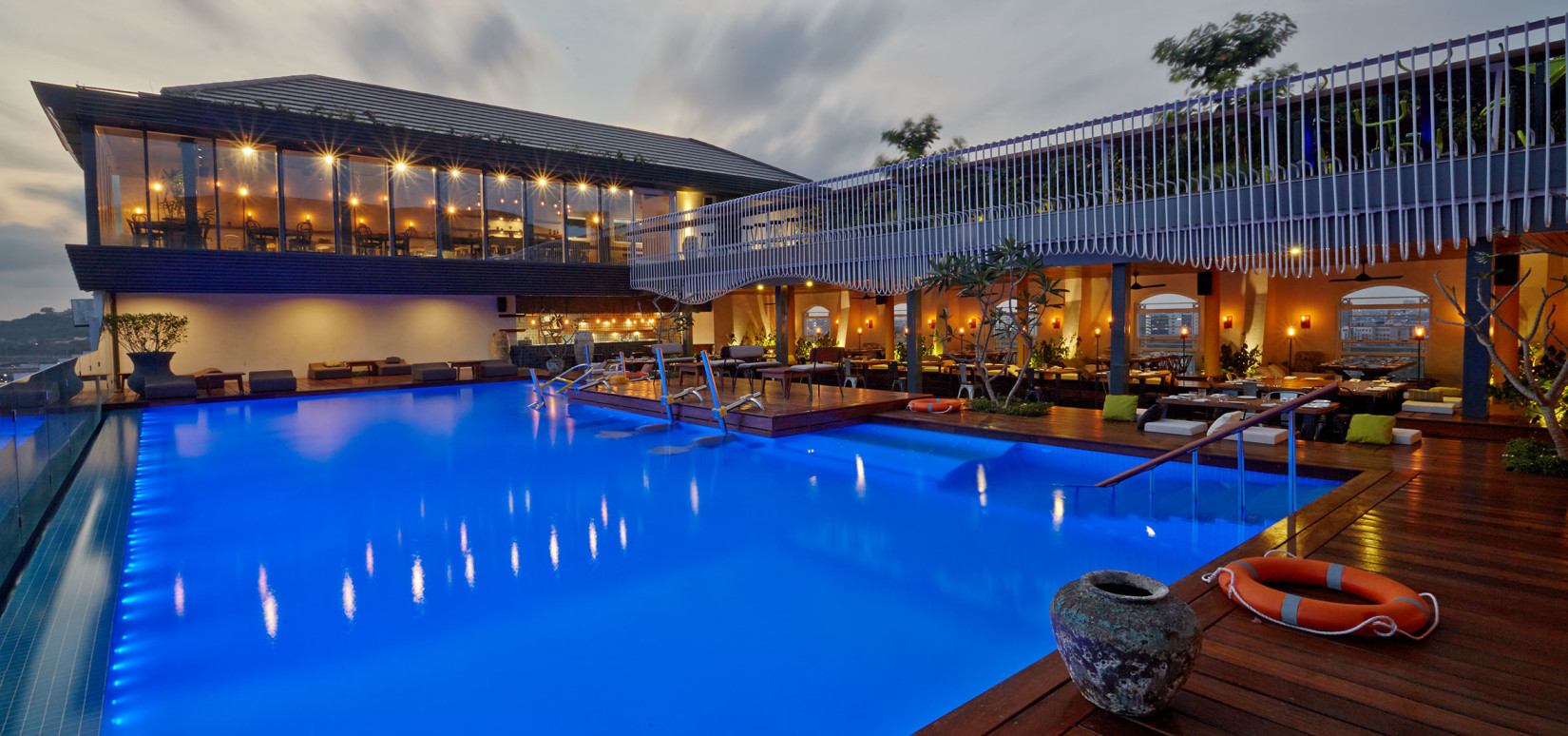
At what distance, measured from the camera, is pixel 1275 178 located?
8.62 meters

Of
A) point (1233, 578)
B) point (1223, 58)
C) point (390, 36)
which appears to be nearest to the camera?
point (1233, 578)

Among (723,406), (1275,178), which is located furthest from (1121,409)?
(723,406)

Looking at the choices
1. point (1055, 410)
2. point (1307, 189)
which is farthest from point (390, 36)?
point (1307, 189)

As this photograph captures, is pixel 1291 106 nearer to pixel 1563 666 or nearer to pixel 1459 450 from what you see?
pixel 1459 450

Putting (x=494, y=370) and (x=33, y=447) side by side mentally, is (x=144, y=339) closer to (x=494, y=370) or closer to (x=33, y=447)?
(x=494, y=370)

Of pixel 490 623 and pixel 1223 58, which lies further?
pixel 1223 58

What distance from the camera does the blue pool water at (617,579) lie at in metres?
3.01

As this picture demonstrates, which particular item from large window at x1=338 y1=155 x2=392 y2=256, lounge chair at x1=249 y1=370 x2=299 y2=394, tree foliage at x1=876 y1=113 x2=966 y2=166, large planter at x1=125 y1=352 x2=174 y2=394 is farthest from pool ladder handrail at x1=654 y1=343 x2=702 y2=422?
tree foliage at x1=876 y1=113 x2=966 y2=166

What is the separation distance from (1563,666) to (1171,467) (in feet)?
16.7

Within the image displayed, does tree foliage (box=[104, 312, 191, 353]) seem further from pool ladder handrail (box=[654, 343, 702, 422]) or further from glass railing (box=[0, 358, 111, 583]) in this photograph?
pool ladder handrail (box=[654, 343, 702, 422])

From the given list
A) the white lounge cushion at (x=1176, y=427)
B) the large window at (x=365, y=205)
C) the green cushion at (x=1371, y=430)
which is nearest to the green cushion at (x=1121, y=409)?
the white lounge cushion at (x=1176, y=427)

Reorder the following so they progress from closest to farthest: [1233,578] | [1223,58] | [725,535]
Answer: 1. [1233,578]
2. [725,535]
3. [1223,58]

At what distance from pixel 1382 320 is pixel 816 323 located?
15411mm

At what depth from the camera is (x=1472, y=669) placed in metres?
2.38
